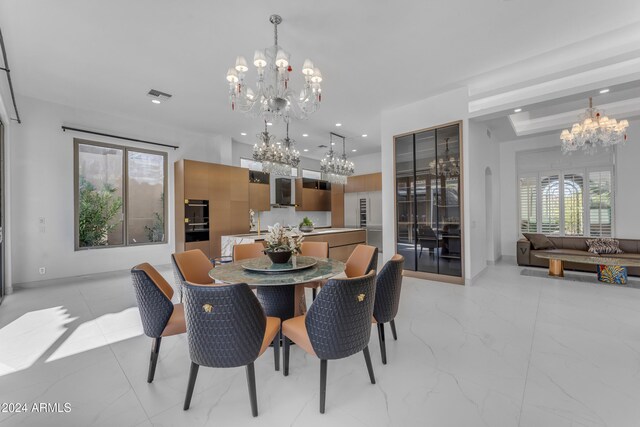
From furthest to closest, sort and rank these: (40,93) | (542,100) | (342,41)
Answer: (40,93) < (542,100) < (342,41)

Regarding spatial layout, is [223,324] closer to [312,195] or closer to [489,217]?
[489,217]

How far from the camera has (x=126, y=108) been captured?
5.02 m

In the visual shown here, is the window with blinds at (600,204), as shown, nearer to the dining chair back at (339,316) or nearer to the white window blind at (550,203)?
the white window blind at (550,203)

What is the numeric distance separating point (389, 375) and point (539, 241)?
5867 millimetres

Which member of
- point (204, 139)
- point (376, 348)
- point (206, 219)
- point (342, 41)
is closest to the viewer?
point (376, 348)

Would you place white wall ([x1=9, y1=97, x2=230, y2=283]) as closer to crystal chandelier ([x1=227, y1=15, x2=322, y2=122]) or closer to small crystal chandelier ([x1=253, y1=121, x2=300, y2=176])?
small crystal chandelier ([x1=253, y1=121, x2=300, y2=176])

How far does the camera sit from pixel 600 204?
601 cm

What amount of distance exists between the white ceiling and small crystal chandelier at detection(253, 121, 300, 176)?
39.6 inches

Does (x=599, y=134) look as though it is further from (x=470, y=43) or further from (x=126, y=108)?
(x=126, y=108)

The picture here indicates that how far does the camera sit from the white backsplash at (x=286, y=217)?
25.3 feet

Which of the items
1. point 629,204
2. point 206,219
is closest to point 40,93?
point 206,219

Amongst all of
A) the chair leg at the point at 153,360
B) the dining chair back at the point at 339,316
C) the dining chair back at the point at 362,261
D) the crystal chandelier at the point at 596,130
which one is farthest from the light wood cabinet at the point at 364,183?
the chair leg at the point at 153,360

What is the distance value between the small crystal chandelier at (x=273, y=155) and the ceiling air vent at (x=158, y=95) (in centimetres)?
160

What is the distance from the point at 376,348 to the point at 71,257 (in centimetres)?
557
